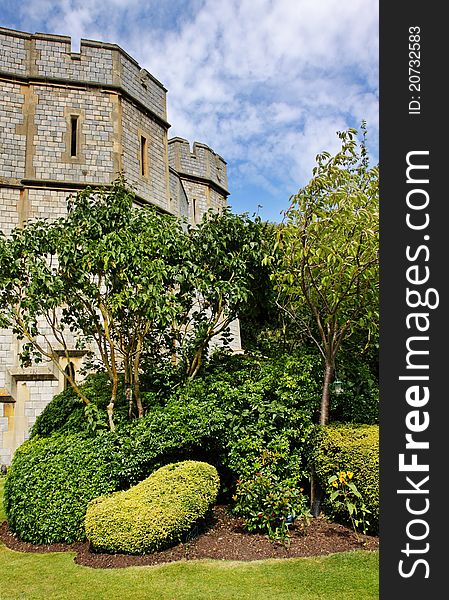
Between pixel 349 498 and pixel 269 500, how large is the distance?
98 cm

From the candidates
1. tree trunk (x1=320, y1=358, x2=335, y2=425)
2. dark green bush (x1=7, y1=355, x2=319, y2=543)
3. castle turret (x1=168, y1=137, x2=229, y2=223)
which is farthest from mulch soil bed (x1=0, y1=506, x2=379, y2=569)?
castle turret (x1=168, y1=137, x2=229, y2=223)

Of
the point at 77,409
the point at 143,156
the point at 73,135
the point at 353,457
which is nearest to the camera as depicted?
the point at 353,457

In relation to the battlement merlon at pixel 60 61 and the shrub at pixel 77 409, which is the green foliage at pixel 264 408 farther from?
the battlement merlon at pixel 60 61

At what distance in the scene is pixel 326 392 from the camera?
7645 millimetres

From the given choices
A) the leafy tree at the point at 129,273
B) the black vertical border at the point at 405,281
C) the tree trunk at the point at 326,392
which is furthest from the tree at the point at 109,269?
the black vertical border at the point at 405,281

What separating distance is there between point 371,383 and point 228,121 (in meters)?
4.44

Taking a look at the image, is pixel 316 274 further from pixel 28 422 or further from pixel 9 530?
pixel 28 422

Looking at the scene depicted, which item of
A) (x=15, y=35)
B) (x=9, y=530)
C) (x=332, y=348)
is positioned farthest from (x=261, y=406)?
(x=15, y=35)

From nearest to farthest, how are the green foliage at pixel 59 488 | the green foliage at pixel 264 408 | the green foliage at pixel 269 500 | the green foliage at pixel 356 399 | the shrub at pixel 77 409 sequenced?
1. the green foliage at pixel 269 500
2. the green foliage at pixel 59 488
3. the green foliage at pixel 264 408
4. the green foliage at pixel 356 399
5. the shrub at pixel 77 409

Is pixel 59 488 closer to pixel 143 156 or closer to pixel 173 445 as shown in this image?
pixel 173 445

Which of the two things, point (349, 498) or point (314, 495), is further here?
point (314, 495)

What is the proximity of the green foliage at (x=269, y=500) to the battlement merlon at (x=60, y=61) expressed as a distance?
11180 mm

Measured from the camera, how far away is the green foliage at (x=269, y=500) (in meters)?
6.70

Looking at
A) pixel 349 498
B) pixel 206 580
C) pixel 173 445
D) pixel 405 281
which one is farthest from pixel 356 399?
pixel 405 281
